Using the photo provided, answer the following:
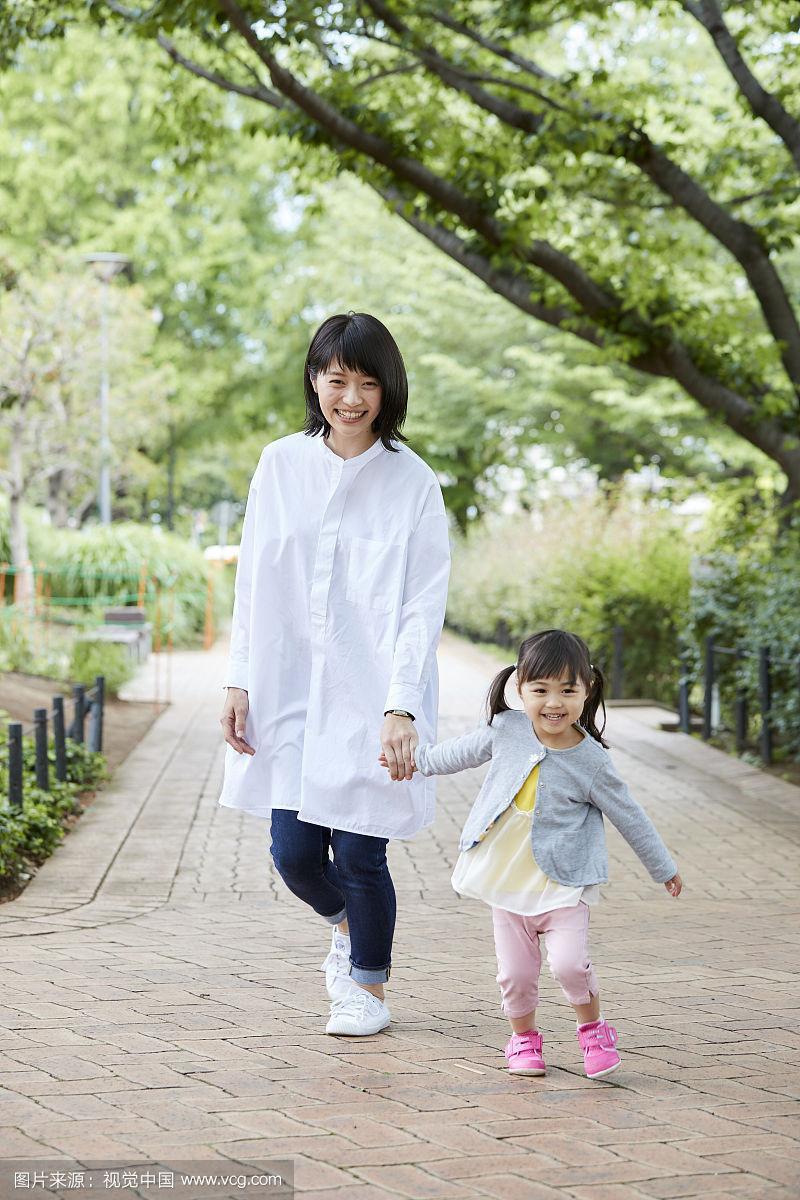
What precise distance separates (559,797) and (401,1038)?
904 millimetres

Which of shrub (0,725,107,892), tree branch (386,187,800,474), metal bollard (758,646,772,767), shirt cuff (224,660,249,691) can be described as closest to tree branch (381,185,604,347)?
tree branch (386,187,800,474)

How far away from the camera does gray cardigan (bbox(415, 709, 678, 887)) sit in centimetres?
396

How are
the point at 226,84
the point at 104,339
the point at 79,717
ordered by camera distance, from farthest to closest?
1. the point at 104,339
2. the point at 226,84
3. the point at 79,717

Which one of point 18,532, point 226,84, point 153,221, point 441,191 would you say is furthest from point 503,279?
point 153,221

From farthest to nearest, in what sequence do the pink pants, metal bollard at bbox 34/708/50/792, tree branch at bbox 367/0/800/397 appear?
tree branch at bbox 367/0/800/397, metal bollard at bbox 34/708/50/792, the pink pants

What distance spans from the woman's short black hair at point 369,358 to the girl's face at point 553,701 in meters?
0.82

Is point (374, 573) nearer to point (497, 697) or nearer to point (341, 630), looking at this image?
point (341, 630)

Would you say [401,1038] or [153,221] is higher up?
[153,221]

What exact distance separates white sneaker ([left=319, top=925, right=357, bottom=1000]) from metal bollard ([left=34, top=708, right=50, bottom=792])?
410 centimetres

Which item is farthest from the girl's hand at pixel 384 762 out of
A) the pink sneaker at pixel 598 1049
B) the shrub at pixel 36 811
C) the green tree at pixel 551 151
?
the green tree at pixel 551 151

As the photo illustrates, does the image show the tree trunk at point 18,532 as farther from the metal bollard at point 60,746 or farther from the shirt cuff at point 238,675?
the shirt cuff at point 238,675

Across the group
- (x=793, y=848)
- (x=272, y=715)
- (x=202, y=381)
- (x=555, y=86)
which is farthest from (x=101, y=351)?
(x=272, y=715)

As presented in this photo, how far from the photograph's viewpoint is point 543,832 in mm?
3973

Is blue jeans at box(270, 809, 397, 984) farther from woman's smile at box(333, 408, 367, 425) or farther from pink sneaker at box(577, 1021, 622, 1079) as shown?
woman's smile at box(333, 408, 367, 425)
